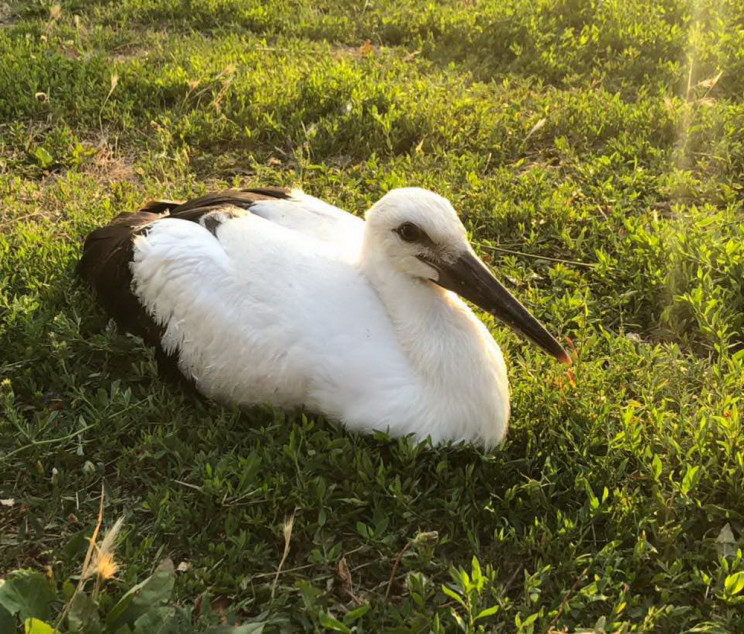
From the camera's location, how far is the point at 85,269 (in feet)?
13.6

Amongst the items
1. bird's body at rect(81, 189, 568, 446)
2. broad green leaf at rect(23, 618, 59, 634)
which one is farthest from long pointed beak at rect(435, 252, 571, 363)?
broad green leaf at rect(23, 618, 59, 634)

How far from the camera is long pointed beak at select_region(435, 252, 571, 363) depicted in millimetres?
3316

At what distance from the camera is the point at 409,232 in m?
3.36

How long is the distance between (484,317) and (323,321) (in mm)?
1098

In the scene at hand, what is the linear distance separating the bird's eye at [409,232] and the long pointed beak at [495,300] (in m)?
0.18

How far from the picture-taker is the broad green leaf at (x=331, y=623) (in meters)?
2.51

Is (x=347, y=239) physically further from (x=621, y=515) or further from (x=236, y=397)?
(x=621, y=515)

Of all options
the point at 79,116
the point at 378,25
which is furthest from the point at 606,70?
the point at 79,116

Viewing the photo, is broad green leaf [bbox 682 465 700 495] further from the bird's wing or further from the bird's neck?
the bird's wing

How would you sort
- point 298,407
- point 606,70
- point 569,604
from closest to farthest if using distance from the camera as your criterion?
point 569,604, point 298,407, point 606,70

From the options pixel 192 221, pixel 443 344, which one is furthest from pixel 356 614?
pixel 192 221

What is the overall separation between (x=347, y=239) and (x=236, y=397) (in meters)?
0.98

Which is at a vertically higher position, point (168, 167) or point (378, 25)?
point (378, 25)

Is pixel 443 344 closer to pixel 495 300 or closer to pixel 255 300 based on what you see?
pixel 495 300
